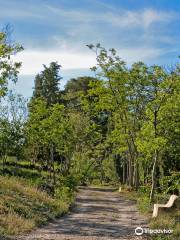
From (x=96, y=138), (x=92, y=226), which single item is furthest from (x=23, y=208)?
(x=96, y=138)

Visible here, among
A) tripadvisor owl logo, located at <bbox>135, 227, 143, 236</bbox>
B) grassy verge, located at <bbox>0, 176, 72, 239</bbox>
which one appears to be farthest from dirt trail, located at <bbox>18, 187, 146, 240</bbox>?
grassy verge, located at <bbox>0, 176, 72, 239</bbox>

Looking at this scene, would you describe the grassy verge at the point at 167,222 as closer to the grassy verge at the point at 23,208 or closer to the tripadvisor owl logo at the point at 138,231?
the tripadvisor owl logo at the point at 138,231

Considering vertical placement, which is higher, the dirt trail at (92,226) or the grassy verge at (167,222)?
the grassy verge at (167,222)

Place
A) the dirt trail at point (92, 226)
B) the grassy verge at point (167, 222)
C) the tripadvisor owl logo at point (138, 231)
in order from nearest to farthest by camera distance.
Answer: the dirt trail at point (92, 226), the grassy verge at point (167, 222), the tripadvisor owl logo at point (138, 231)

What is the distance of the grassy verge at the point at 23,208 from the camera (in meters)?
13.5

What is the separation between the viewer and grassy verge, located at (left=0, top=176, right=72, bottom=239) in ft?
44.3

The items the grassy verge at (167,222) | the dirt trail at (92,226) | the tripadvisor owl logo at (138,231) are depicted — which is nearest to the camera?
the dirt trail at (92,226)

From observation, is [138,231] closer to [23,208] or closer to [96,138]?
[23,208]

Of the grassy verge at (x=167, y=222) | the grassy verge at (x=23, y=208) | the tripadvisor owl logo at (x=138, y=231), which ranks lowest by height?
the tripadvisor owl logo at (x=138, y=231)

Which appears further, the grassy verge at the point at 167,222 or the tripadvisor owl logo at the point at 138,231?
the tripadvisor owl logo at the point at 138,231

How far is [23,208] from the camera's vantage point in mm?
16562

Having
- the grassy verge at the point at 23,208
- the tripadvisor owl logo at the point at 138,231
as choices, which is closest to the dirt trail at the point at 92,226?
the tripadvisor owl logo at the point at 138,231

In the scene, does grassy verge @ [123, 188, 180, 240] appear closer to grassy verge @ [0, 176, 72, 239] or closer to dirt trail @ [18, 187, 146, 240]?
dirt trail @ [18, 187, 146, 240]

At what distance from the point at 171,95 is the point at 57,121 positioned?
10386mm
